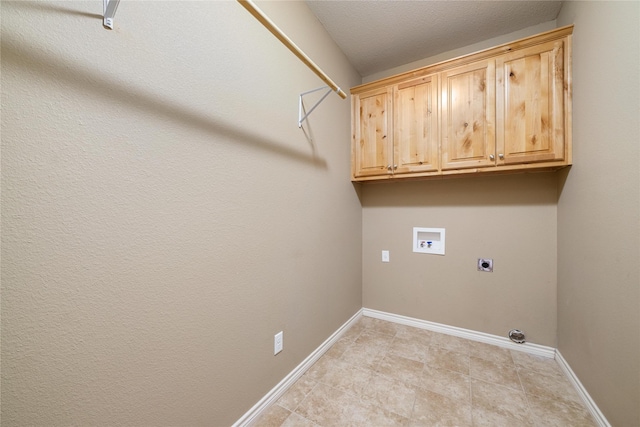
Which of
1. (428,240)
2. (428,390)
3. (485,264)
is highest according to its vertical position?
(428,240)

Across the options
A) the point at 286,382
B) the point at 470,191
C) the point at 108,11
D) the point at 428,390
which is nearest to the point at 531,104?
the point at 470,191

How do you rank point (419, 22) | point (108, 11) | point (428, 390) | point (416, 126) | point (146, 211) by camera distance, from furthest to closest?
point (416, 126), point (419, 22), point (428, 390), point (146, 211), point (108, 11)

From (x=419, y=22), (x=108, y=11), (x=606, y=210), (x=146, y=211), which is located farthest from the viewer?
(x=419, y=22)

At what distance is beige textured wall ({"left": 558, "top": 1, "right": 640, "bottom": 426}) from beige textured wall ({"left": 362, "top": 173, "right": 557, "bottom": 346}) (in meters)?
0.26

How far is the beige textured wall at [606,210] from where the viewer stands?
968mm

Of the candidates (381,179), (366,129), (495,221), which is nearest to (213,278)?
(381,179)

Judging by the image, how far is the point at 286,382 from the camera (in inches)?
56.2

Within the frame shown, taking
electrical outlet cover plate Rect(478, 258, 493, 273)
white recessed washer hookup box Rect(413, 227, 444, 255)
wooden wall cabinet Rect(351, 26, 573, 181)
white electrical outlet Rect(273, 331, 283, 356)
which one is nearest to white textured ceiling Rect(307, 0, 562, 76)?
wooden wall cabinet Rect(351, 26, 573, 181)

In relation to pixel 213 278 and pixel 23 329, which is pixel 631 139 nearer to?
pixel 213 278

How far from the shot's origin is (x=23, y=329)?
1.90 ft

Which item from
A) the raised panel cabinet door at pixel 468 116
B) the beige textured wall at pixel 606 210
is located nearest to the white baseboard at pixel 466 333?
the beige textured wall at pixel 606 210

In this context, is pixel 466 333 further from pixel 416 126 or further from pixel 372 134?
pixel 372 134

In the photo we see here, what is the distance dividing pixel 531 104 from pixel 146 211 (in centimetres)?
233

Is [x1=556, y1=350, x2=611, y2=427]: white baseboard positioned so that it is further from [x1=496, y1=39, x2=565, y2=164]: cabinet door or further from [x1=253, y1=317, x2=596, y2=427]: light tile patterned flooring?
[x1=496, y1=39, x2=565, y2=164]: cabinet door
